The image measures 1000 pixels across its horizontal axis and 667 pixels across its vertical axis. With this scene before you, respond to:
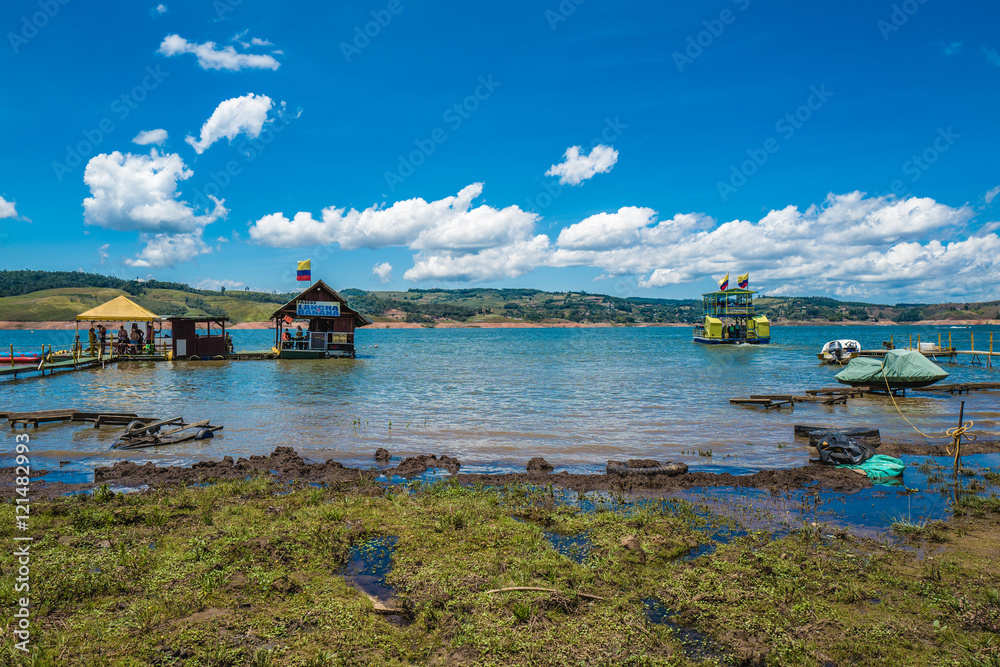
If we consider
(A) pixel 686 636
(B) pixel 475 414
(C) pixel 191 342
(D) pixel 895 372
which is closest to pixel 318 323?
(C) pixel 191 342

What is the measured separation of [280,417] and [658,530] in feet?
54.7

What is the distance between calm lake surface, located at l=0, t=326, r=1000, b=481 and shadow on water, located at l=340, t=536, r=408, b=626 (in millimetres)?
5758

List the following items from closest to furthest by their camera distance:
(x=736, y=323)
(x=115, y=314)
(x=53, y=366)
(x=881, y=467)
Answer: (x=881, y=467) < (x=53, y=366) < (x=115, y=314) < (x=736, y=323)

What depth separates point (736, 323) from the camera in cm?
7725

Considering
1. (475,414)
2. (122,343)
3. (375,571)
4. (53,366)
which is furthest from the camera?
(122,343)

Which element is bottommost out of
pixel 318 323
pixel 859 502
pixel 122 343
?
pixel 859 502

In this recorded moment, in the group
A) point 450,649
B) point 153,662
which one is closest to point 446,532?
point 450,649

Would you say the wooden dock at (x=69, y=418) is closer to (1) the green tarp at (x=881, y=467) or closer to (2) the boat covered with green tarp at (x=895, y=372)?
(1) the green tarp at (x=881, y=467)

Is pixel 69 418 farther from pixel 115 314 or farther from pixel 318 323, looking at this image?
pixel 318 323

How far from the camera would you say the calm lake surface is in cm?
1463

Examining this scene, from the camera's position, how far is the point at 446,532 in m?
8.08

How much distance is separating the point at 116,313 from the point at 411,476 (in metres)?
39.6

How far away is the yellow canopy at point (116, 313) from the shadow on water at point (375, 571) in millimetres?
41389

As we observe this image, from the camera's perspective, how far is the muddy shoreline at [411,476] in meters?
11.0
